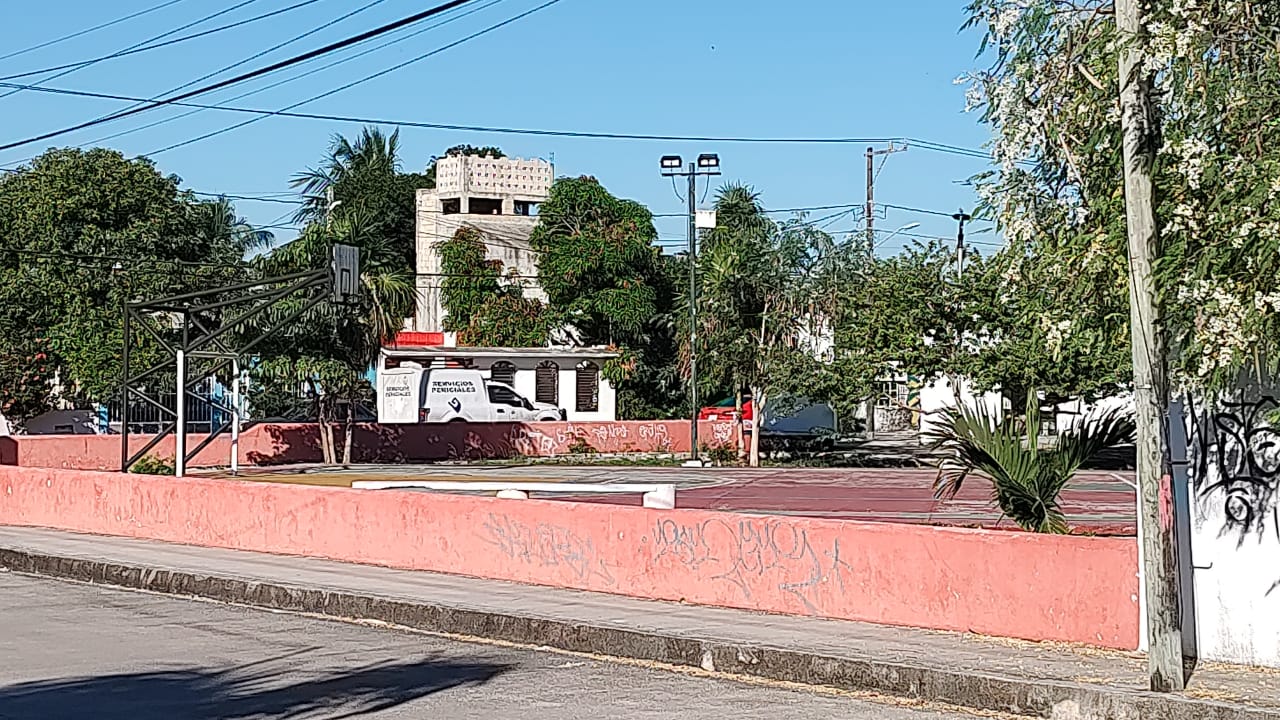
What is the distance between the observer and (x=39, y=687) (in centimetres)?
1029

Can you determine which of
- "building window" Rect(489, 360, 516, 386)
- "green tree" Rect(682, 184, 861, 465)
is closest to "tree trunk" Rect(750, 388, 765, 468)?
"green tree" Rect(682, 184, 861, 465)

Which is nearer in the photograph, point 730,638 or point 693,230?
point 730,638

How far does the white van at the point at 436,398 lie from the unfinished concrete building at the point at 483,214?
15645 mm

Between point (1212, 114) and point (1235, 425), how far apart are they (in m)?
2.28

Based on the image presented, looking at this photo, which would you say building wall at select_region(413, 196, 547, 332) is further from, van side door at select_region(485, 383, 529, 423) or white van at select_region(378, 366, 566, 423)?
white van at select_region(378, 366, 566, 423)

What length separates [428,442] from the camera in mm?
46188

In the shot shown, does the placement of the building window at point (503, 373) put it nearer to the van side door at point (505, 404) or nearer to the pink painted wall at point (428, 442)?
the van side door at point (505, 404)

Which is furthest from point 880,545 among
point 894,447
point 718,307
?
point 894,447

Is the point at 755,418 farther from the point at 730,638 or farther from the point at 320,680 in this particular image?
the point at 320,680

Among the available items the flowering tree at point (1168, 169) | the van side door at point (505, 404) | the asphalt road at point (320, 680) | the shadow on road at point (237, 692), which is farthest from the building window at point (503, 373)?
the flowering tree at point (1168, 169)

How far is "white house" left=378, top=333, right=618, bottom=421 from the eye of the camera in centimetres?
5259

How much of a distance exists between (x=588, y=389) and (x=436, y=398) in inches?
262

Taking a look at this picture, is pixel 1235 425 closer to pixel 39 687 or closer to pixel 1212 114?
pixel 1212 114

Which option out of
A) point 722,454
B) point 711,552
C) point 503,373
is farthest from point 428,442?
point 711,552
